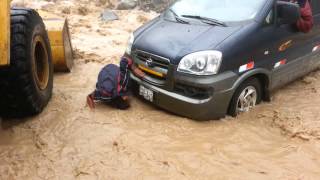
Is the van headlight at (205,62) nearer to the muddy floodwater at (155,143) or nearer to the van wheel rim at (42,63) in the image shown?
the muddy floodwater at (155,143)

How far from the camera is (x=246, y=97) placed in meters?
5.07

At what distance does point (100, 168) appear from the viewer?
3979mm

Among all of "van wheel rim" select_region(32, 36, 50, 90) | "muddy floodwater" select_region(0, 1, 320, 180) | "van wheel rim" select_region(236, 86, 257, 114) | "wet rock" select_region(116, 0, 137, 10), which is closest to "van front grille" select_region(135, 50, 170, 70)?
→ "muddy floodwater" select_region(0, 1, 320, 180)

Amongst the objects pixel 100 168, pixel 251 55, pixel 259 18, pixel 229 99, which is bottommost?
pixel 100 168

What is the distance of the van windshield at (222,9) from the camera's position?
5.07m

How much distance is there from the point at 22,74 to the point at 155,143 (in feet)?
5.05

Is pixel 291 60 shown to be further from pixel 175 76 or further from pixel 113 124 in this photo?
pixel 113 124

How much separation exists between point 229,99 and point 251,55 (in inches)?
22.4

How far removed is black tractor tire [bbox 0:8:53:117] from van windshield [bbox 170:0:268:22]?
191 centimetres

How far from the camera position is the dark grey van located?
4.56 m

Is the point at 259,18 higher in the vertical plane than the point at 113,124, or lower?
higher

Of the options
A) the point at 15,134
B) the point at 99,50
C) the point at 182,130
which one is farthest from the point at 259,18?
the point at 99,50

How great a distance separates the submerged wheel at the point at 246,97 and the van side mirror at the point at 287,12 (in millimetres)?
818

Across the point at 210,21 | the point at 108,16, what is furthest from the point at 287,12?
the point at 108,16
